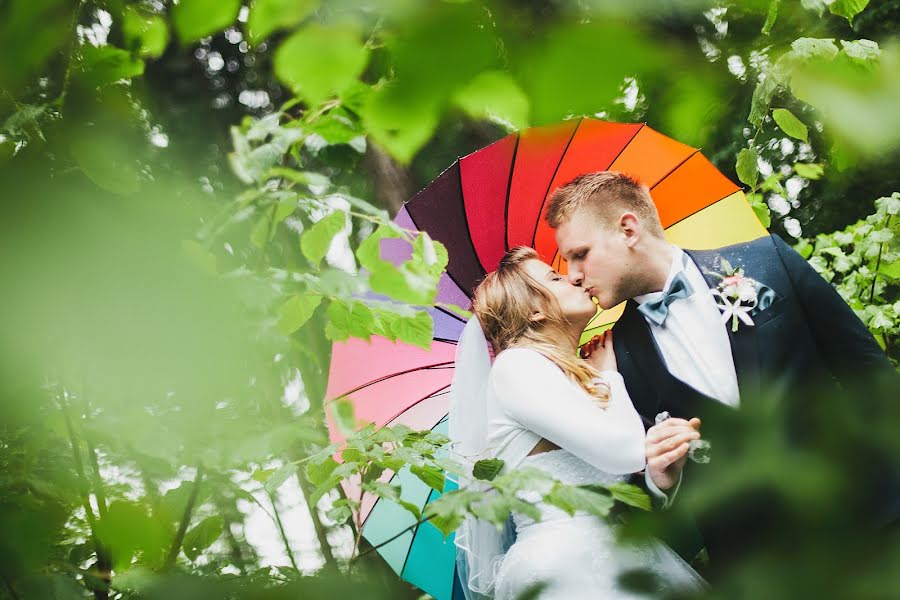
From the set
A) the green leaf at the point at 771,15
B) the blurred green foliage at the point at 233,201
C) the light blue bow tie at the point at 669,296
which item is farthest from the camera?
the light blue bow tie at the point at 669,296

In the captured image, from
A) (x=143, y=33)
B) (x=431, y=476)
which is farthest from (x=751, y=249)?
(x=143, y=33)

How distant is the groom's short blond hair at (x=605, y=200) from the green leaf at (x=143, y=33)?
1667 millimetres

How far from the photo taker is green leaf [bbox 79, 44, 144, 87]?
2.59 feet

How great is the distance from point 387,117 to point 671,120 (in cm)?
35

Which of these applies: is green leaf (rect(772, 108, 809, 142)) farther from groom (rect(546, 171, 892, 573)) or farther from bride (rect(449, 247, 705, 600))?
bride (rect(449, 247, 705, 600))

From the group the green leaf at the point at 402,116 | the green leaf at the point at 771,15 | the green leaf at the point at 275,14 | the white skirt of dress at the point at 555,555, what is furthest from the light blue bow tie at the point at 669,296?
the green leaf at the point at 275,14

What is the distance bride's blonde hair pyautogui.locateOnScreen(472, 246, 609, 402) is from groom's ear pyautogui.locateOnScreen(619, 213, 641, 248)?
0.33 m

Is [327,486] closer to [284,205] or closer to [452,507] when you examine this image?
[452,507]

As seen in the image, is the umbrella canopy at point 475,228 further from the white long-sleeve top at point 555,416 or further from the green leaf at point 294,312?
the green leaf at point 294,312

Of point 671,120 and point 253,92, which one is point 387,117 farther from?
point 253,92

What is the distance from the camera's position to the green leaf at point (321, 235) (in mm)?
1165

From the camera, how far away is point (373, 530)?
2465mm

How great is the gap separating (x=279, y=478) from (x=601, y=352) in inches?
54.0

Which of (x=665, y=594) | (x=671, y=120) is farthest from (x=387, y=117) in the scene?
(x=665, y=594)
